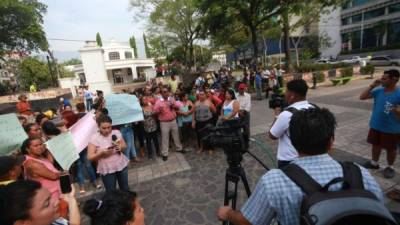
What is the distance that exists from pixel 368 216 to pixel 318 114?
586mm

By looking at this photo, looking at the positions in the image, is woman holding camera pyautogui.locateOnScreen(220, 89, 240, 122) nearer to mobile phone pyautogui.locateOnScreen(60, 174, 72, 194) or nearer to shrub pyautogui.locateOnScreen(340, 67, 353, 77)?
mobile phone pyautogui.locateOnScreen(60, 174, 72, 194)

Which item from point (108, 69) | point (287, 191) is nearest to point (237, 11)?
point (287, 191)

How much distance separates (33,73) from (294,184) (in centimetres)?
4713

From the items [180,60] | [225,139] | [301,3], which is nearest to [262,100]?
[301,3]

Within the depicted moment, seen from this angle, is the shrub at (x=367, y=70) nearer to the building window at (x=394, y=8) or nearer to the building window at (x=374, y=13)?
the building window at (x=394, y=8)

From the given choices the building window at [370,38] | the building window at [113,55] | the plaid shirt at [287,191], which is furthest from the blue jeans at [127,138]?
the building window at [370,38]

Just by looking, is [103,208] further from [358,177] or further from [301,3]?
[301,3]

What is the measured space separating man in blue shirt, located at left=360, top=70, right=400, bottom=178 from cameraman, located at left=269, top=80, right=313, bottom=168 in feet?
6.99

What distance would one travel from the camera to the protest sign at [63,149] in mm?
3408

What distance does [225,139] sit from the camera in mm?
2301

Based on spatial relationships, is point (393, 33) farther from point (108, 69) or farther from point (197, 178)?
point (197, 178)

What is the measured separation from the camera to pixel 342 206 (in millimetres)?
1024

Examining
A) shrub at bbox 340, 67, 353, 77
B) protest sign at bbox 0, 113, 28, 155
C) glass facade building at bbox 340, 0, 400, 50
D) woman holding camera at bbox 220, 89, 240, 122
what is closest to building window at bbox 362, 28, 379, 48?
glass facade building at bbox 340, 0, 400, 50

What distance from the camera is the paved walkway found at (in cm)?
383
